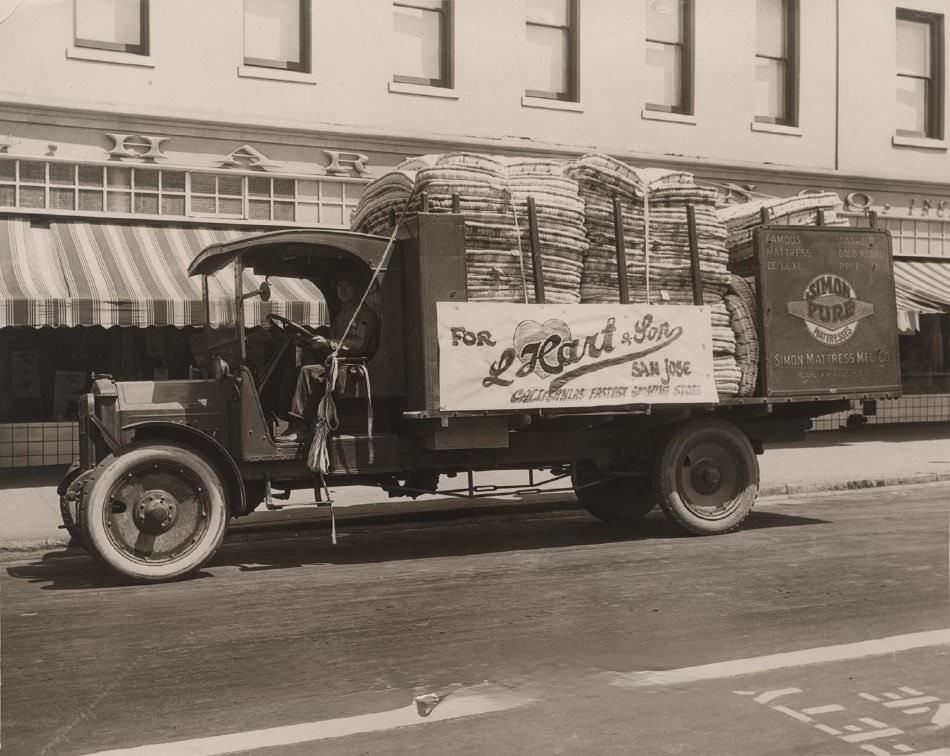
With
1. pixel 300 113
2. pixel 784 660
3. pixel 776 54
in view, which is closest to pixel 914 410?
pixel 776 54

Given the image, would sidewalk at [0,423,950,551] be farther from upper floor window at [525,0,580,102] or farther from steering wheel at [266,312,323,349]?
upper floor window at [525,0,580,102]

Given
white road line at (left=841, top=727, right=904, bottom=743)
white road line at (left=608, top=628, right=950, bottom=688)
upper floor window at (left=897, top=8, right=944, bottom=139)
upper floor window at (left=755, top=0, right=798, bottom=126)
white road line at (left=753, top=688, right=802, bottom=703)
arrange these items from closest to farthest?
1. white road line at (left=841, top=727, right=904, bottom=743)
2. white road line at (left=753, top=688, right=802, bottom=703)
3. white road line at (left=608, top=628, right=950, bottom=688)
4. upper floor window at (left=897, top=8, right=944, bottom=139)
5. upper floor window at (left=755, top=0, right=798, bottom=126)

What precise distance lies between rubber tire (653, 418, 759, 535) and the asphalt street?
0.38 meters

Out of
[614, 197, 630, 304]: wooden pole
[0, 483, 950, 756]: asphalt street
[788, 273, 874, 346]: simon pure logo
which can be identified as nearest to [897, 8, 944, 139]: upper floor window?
[788, 273, 874, 346]: simon pure logo

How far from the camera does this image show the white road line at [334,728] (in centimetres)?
377

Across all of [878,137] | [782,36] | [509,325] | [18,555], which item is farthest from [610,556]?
[878,137]

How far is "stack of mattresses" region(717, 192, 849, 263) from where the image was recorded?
28.9ft

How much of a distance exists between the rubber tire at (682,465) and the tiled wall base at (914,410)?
944cm

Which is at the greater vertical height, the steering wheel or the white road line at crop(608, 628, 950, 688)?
the steering wheel

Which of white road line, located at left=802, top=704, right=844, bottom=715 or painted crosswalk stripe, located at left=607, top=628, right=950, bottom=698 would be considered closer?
white road line, located at left=802, top=704, right=844, bottom=715

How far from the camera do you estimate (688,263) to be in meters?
8.42

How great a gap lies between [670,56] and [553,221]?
10.1 feet

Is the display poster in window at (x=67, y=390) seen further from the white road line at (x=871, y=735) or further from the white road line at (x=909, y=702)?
the white road line at (x=871, y=735)

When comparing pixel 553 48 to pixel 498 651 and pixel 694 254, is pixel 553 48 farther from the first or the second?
pixel 498 651
